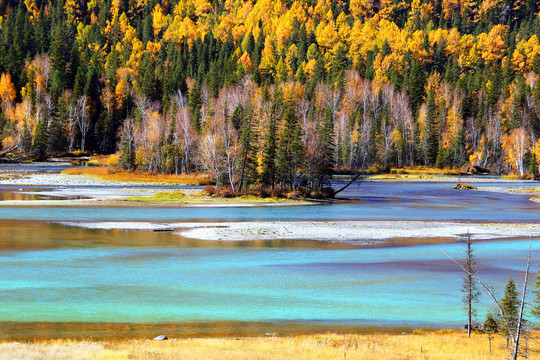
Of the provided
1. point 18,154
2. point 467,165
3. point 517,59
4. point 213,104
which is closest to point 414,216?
point 213,104

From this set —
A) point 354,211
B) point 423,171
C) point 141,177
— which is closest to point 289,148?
point 354,211

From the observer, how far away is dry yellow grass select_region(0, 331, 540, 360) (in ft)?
61.5

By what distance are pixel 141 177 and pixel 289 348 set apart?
84976 millimetres

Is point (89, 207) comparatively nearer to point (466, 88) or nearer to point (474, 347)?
point (474, 347)

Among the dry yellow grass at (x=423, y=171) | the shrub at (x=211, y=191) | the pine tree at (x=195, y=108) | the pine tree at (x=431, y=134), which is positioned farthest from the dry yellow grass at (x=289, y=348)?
the pine tree at (x=431, y=134)

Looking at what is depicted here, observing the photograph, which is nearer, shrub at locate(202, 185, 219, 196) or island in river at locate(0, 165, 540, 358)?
island in river at locate(0, 165, 540, 358)

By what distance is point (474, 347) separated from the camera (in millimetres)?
21875

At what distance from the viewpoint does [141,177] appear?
102562 millimetres

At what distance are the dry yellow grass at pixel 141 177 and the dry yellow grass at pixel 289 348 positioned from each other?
77.7 m

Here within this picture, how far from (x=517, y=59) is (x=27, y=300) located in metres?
184

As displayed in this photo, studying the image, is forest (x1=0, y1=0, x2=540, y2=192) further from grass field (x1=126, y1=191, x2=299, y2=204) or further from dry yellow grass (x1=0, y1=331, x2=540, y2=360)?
dry yellow grass (x1=0, y1=331, x2=540, y2=360)

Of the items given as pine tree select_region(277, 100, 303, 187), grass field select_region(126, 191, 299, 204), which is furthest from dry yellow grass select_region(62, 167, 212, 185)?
pine tree select_region(277, 100, 303, 187)

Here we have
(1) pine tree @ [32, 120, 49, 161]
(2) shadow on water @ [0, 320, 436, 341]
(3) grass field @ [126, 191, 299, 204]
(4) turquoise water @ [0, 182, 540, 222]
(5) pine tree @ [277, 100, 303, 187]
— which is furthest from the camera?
(1) pine tree @ [32, 120, 49, 161]

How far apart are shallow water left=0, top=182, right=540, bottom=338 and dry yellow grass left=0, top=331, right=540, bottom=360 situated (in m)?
2.24
